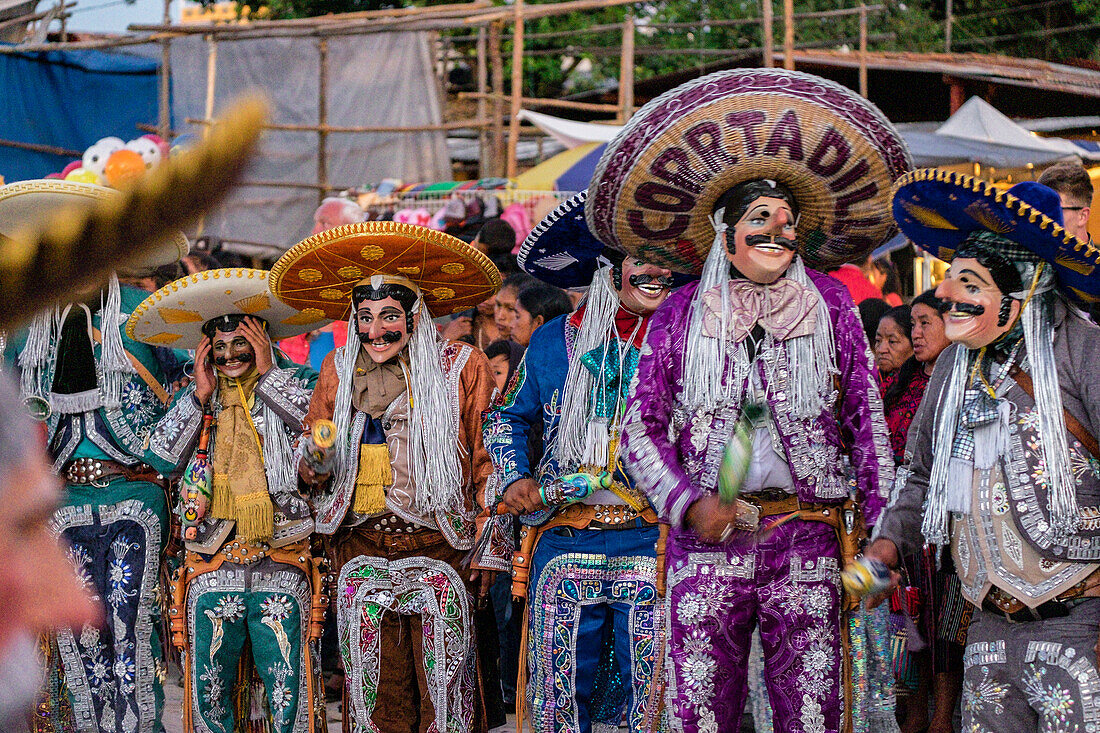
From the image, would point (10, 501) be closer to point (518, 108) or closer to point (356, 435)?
point (356, 435)

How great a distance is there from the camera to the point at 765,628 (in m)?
3.85

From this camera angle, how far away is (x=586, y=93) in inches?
675

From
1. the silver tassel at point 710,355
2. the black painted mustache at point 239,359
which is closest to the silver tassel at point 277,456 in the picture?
the black painted mustache at point 239,359

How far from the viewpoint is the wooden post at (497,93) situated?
12250 mm

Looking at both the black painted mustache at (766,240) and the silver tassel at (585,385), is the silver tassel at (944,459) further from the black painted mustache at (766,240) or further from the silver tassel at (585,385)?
the silver tassel at (585,385)

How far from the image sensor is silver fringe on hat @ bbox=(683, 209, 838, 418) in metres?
3.80

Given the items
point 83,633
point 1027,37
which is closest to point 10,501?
point 83,633

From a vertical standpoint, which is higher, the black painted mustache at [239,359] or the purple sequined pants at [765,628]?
the black painted mustache at [239,359]

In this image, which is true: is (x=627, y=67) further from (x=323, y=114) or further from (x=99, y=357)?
(x=99, y=357)

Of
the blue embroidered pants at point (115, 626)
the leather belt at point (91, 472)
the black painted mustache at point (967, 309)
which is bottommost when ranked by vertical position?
the blue embroidered pants at point (115, 626)

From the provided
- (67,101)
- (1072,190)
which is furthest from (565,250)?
(67,101)

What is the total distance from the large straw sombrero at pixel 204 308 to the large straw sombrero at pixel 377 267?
0.42ft

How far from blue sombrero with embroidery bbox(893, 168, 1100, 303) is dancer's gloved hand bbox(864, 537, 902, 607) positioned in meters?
0.95

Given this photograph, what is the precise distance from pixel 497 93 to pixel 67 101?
5685 millimetres
